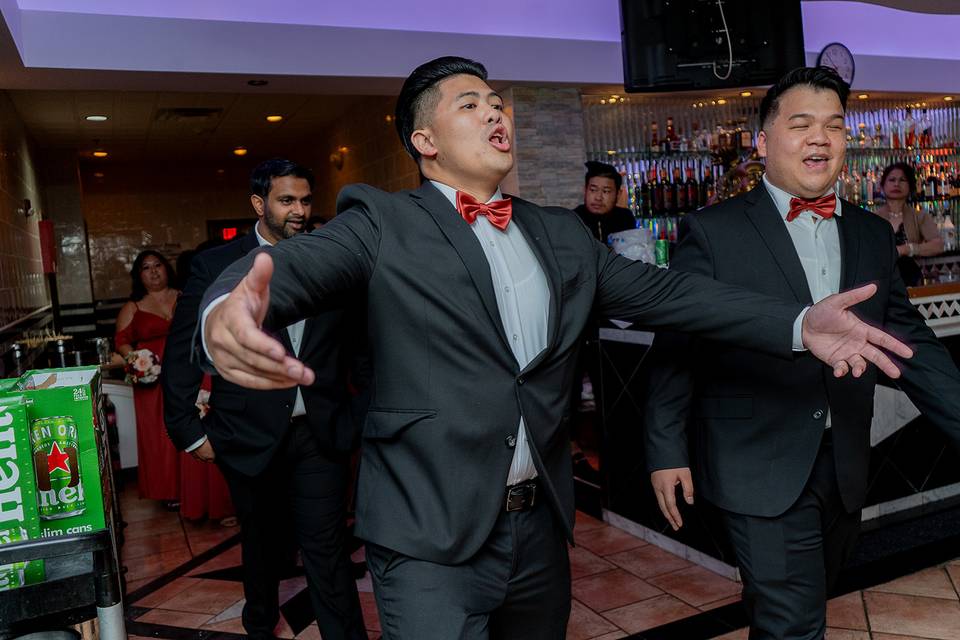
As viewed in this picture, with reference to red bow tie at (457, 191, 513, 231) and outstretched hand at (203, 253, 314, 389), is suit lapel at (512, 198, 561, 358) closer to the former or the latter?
red bow tie at (457, 191, 513, 231)

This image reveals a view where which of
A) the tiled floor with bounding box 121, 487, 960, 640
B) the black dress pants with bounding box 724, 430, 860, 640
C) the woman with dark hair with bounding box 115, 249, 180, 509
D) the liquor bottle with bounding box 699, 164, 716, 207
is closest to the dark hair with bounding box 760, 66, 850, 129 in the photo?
the black dress pants with bounding box 724, 430, 860, 640

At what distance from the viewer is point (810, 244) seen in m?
2.13

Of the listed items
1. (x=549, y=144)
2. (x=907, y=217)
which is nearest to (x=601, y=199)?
(x=549, y=144)

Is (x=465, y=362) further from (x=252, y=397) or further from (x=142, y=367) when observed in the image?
(x=142, y=367)

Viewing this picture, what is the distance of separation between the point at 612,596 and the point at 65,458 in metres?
2.33

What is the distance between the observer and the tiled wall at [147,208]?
1398 centimetres

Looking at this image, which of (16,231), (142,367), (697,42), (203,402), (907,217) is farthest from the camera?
(16,231)

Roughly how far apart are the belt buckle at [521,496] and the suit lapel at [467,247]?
0.28 meters

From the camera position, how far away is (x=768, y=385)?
6.78 feet

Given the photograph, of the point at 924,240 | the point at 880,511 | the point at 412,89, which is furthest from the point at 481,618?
the point at 924,240

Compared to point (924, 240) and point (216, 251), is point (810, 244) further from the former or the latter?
point (924, 240)

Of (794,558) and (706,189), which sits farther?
(706,189)

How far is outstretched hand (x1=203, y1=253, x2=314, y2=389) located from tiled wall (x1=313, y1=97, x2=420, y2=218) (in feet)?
21.9

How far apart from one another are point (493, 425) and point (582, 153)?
19.6 feet
